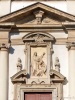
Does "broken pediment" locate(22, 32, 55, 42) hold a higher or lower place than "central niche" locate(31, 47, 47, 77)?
higher

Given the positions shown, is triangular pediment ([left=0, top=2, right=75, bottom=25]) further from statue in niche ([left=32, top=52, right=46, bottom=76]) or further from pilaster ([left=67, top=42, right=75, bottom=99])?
statue in niche ([left=32, top=52, right=46, bottom=76])

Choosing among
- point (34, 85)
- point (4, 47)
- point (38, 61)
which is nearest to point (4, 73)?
point (4, 47)

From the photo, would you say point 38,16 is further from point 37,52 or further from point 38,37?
point 37,52

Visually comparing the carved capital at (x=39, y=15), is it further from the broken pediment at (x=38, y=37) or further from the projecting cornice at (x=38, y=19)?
the broken pediment at (x=38, y=37)

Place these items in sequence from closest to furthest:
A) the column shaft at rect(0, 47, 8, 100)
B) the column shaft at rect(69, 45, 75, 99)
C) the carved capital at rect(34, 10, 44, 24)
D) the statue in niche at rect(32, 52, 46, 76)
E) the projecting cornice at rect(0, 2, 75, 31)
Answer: the column shaft at rect(69, 45, 75, 99)
the column shaft at rect(0, 47, 8, 100)
the statue in niche at rect(32, 52, 46, 76)
the projecting cornice at rect(0, 2, 75, 31)
the carved capital at rect(34, 10, 44, 24)

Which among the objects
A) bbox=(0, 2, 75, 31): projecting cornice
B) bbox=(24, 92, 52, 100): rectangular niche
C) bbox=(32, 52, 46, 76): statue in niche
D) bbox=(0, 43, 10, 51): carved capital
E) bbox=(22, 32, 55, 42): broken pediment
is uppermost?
bbox=(0, 2, 75, 31): projecting cornice

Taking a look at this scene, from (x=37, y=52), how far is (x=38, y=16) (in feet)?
4.78

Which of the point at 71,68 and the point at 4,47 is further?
the point at 4,47

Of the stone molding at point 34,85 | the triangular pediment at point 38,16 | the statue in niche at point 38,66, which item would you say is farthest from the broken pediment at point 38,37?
the stone molding at point 34,85

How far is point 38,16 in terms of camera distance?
19688 millimetres

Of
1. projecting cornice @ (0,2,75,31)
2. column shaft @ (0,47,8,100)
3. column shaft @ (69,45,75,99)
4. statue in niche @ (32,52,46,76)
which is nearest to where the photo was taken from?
column shaft @ (69,45,75,99)

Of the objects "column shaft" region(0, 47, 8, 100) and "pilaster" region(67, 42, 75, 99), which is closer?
"pilaster" region(67, 42, 75, 99)

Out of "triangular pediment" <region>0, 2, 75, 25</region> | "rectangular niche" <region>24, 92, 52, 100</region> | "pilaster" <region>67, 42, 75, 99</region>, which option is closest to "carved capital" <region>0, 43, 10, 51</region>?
"triangular pediment" <region>0, 2, 75, 25</region>

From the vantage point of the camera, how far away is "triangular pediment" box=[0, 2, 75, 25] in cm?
1944
